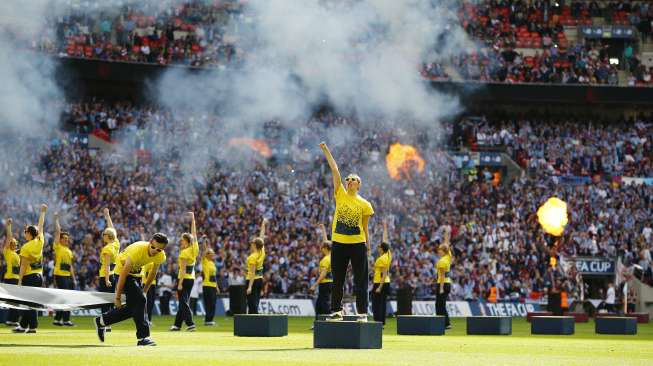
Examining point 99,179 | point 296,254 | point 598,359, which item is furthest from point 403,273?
point 598,359

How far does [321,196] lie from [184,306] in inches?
737

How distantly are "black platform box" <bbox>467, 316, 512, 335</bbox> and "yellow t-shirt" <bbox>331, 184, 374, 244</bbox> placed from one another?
25.6 ft

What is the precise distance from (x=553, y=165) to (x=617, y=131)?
15.8ft

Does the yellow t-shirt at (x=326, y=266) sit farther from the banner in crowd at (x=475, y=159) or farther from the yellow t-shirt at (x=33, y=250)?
the banner in crowd at (x=475, y=159)

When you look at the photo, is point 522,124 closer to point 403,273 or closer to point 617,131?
point 617,131

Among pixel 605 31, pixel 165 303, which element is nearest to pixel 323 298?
pixel 165 303

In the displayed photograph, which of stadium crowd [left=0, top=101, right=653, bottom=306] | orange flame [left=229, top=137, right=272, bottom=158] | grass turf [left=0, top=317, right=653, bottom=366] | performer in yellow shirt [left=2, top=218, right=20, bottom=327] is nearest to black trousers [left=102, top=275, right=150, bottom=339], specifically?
grass turf [left=0, top=317, right=653, bottom=366]

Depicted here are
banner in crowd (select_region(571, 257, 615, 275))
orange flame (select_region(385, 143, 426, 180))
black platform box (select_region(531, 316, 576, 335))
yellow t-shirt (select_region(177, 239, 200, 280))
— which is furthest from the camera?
orange flame (select_region(385, 143, 426, 180))

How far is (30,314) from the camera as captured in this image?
1934 centimetres

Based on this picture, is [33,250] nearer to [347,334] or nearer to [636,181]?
[347,334]

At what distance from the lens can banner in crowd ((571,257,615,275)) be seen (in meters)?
40.1

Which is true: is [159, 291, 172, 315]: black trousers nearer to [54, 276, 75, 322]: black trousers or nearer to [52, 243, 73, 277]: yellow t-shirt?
[54, 276, 75, 322]: black trousers

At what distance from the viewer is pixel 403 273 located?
A: 3744 cm

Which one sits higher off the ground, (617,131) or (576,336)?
(617,131)
